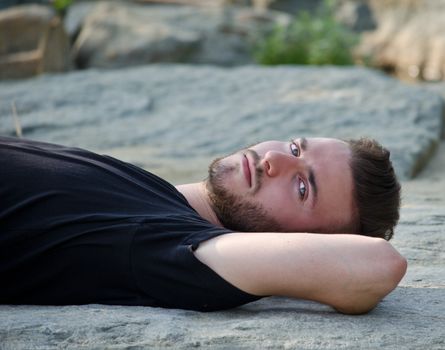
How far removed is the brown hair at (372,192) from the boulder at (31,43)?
20.4 ft

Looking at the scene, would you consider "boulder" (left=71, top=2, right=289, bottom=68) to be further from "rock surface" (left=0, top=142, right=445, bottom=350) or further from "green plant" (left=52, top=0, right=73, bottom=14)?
"rock surface" (left=0, top=142, right=445, bottom=350)

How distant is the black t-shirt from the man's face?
0.80 ft

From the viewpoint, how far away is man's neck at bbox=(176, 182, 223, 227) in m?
2.68

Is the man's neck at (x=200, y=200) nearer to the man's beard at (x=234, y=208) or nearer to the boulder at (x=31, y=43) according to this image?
the man's beard at (x=234, y=208)

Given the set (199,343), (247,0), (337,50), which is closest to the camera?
(199,343)

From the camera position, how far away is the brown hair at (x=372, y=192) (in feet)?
8.63

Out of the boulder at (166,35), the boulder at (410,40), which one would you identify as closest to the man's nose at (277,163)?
the boulder at (166,35)

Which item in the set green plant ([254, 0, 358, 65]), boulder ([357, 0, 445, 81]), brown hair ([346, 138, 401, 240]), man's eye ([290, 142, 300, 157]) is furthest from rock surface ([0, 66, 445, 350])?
boulder ([357, 0, 445, 81])

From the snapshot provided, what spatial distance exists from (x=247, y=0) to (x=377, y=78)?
21.7 feet

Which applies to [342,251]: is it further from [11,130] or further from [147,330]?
[11,130]

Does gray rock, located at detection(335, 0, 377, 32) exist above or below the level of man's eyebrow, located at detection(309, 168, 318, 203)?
above

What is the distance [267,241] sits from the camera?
86.0 inches

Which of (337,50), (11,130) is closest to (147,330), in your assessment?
(11,130)

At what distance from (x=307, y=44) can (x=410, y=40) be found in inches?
79.5
